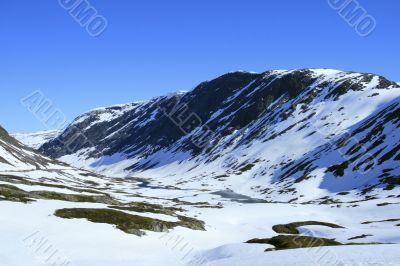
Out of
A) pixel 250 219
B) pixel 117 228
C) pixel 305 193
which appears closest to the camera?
pixel 117 228

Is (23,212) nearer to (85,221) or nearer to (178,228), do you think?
(85,221)

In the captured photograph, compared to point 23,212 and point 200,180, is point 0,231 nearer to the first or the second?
point 23,212

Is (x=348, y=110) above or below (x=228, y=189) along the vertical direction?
below

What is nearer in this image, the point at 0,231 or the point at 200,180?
the point at 0,231

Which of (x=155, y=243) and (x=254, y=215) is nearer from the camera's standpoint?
(x=155, y=243)

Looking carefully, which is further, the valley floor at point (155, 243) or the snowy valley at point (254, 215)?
the snowy valley at point (254, 215)

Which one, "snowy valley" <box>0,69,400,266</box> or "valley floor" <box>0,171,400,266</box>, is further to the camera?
"snowy valley" <box>0,69,400,266</box>

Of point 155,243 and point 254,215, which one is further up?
point 155,243

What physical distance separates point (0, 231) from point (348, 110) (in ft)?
547

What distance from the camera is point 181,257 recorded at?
33.3 metres

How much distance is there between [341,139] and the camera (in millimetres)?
146125

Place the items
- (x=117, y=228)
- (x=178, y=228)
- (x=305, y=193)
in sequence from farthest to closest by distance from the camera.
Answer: (x=305, y=193) < (x=178, y=228) < (x=117, y=228)

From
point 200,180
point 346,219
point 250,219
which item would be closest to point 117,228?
point 250,219

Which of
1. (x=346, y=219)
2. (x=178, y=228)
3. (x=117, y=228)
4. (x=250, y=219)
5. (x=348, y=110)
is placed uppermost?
(x=117, y=228)
